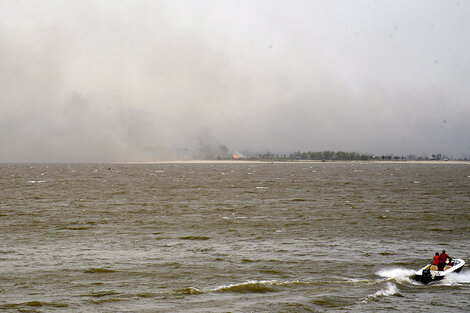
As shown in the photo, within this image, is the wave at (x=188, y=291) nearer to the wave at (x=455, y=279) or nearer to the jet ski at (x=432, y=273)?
the jet ski at (x=432, y=273)

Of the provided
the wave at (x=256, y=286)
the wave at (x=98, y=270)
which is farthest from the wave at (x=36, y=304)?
the wave at (x=256, y=286)

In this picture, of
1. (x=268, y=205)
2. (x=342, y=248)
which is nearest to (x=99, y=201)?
(x=268, y=205)

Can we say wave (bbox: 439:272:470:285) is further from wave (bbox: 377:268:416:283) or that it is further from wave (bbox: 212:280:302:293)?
wave (bbox: 212:280:302:293)

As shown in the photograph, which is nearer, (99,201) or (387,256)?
(387,256)

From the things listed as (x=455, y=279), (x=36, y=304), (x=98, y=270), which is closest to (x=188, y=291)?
(x=98, y=270)

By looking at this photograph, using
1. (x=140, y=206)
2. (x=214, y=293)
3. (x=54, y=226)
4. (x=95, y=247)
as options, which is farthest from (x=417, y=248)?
(x=140, y=206)

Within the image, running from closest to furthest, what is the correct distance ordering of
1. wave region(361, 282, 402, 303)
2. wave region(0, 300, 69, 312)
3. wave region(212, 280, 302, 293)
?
1. wave region(0, 300, 69, 312)
2. wave region(361, 282, 402, 303)
3. wave region(212, 280, 302, 293)

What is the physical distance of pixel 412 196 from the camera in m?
85.2

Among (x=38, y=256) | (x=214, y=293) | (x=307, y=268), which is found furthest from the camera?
(x=38, y=256)

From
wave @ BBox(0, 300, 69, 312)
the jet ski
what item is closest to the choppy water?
wave @ BBox(0, 300, 69, 312)

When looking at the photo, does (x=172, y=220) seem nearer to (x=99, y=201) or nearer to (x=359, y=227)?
(x=359, y=227)

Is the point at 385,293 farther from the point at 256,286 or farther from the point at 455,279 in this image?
the point at 256,286

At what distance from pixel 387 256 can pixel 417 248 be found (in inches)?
167

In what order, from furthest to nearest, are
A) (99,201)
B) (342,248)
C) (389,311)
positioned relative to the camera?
(99,201), (342,248), (389,311)
